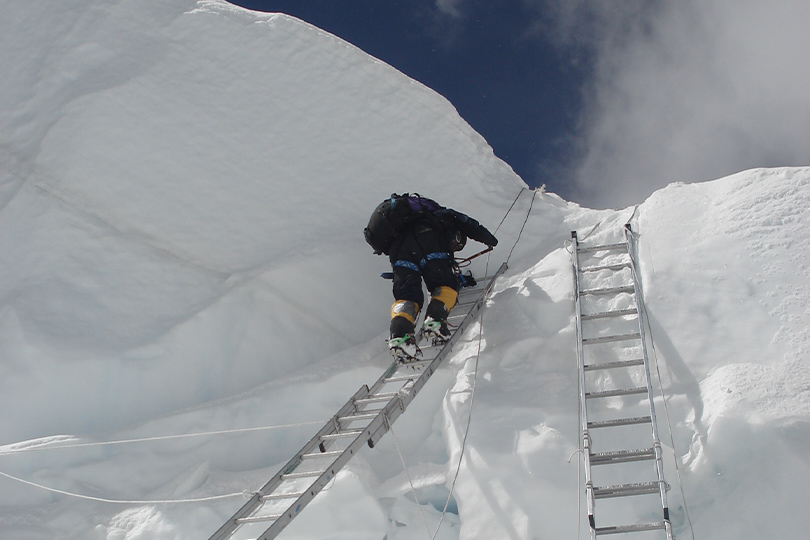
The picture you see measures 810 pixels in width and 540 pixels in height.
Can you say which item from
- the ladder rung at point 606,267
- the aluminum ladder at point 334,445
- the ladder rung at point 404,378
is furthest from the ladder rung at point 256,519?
the ladder rung at point 606,267

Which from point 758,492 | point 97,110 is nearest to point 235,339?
point 97,110

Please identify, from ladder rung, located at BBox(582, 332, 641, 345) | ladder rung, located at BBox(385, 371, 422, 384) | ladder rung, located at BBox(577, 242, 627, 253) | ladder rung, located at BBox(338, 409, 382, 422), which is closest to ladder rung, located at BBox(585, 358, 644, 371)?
ladder rung, located at BBox(582, 332, 641, 345)

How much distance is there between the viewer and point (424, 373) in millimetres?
4887

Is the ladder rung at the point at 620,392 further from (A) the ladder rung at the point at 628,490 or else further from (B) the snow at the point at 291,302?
(A) the ladder rung at the point at 628,490

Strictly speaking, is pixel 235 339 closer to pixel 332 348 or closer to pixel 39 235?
pixel 332 348

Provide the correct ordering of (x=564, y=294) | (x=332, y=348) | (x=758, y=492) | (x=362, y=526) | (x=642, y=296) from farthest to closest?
(x=332, y=348) < (x=564, y=294) < (x=642, y=296) < (x=362, y=526) < (x=758, y=492)

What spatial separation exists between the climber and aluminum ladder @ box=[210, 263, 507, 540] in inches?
10.7

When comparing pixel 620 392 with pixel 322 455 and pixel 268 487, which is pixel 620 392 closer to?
pixel 322 455

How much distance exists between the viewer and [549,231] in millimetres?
6836

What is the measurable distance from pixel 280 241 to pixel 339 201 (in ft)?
2.28

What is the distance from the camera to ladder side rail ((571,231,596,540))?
325 cm

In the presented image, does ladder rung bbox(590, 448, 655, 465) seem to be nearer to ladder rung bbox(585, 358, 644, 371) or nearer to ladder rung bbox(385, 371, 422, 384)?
ladder rung bbox(585, 358, 644, 371)

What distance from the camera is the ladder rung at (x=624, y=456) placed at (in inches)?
140

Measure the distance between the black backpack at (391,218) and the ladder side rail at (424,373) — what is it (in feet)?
2.92
